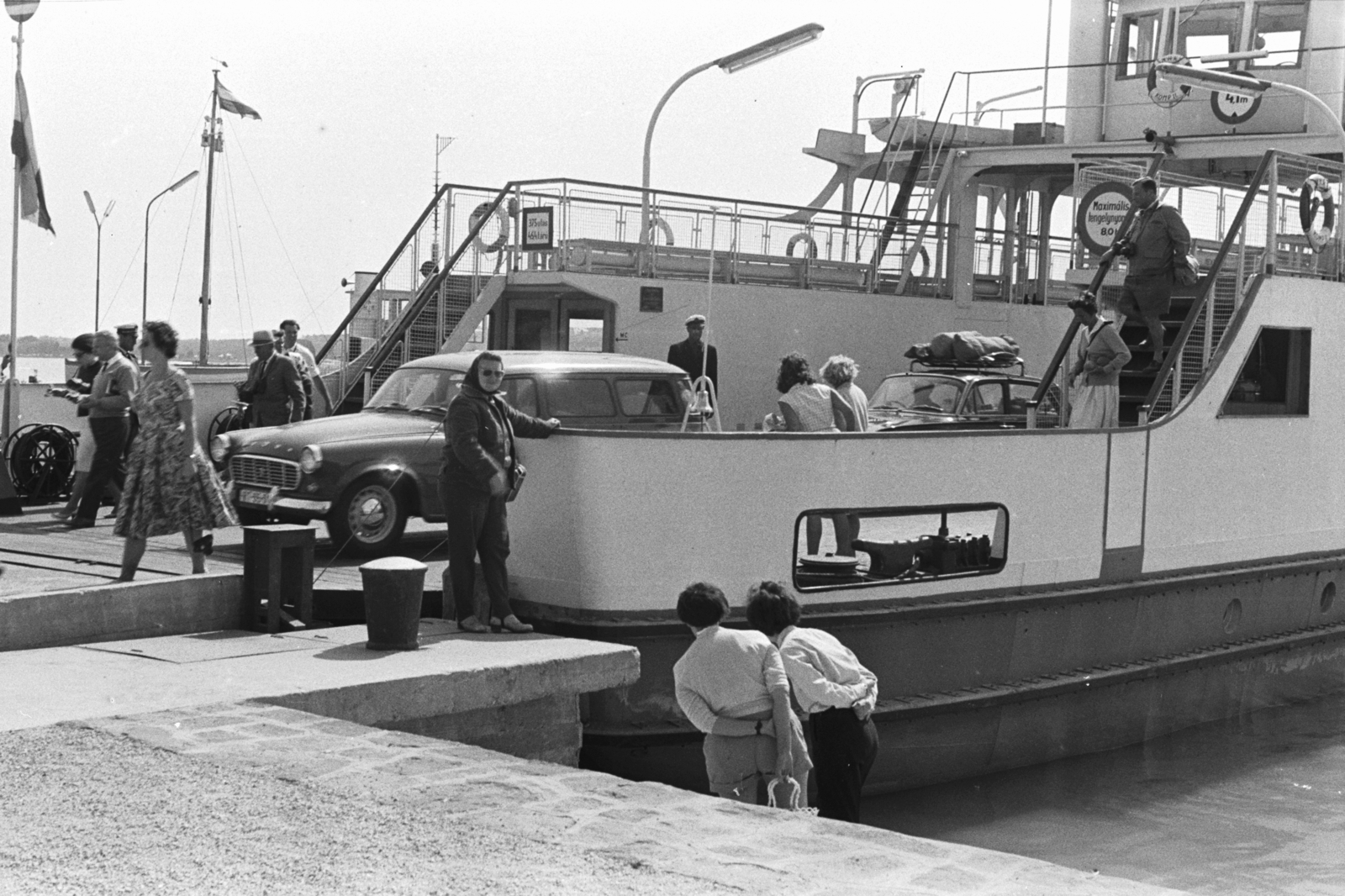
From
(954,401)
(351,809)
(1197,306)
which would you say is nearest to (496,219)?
(954,401)

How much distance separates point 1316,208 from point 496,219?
328 inches

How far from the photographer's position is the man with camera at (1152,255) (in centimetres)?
1243

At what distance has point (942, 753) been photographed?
1019cm

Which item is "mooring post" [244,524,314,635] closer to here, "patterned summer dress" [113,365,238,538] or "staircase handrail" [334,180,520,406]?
"patterned summer dress" [113,365,238,538]

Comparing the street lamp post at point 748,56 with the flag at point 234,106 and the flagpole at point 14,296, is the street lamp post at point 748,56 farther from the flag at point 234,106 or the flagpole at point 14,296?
the flag at point 234,106

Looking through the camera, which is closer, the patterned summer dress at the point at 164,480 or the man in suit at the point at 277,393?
the patterned summer dress at the point at 164,480

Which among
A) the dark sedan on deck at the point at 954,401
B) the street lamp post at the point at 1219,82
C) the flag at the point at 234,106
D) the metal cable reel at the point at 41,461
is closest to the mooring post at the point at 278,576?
the dark sedan on deck at the point at 954,401

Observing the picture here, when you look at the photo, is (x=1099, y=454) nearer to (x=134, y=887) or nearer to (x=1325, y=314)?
(x=1325, y=314)

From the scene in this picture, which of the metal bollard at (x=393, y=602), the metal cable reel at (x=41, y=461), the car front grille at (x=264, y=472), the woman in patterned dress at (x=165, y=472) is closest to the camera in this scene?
the metal bollard at (x=393, y=602)

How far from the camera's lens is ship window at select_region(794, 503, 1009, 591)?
9.98 meters

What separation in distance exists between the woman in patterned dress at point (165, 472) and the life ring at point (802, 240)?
36.4 ft

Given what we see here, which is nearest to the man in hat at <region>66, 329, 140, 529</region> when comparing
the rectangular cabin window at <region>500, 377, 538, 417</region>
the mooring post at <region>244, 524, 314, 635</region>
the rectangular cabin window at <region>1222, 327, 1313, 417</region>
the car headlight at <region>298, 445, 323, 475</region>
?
the car headlight at <region>298, 445, 323, 475</region>

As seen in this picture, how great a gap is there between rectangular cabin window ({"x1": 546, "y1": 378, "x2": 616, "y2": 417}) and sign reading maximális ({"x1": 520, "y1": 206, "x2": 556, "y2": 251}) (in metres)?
5.37

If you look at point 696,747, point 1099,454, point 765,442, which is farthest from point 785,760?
point 1099,454
